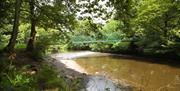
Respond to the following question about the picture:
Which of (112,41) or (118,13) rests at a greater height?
(118,13)

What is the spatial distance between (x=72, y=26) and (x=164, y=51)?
1143cm

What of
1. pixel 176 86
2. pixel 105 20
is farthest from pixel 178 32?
pixel 105 20

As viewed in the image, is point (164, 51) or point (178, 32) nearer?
point (178, 32)

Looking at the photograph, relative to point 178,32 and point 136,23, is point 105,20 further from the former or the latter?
point 136,23

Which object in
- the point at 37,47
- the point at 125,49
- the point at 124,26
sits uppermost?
the point at 124,26

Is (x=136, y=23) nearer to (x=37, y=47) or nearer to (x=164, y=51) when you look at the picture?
(x=164, y=51)

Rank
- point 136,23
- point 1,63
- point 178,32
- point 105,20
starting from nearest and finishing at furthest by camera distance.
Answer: point 1,63 < point 105,20 < point 178,32 < point 136,23

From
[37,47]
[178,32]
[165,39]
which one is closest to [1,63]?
[37,47]

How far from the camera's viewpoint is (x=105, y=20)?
1141 cm

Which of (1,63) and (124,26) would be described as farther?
(124,26)

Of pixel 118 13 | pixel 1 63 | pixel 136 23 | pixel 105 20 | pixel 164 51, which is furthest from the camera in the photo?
pixel 136 23

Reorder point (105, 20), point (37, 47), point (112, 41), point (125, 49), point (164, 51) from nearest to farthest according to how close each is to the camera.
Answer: point (105, 20) < point (37, 47) < point (164, 51) < point (125, 49) < point (112, 41)

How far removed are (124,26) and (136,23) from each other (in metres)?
15.7

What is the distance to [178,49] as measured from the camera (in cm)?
2122
